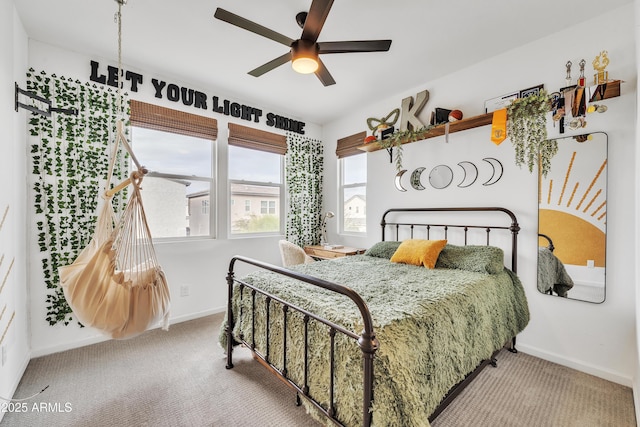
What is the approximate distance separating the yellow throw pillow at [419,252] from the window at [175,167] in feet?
7.15

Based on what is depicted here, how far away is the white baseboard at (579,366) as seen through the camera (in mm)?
1960

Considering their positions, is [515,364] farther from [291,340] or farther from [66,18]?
[66,18]

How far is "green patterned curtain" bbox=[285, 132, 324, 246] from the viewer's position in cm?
397

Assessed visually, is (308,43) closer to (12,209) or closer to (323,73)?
(323,73)

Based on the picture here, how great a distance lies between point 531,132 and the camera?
90.5 inches

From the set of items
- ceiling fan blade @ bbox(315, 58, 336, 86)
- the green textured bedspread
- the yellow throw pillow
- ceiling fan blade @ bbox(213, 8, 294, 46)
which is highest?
ceiling fan blade @ bbox(213, 8, 294, 46)

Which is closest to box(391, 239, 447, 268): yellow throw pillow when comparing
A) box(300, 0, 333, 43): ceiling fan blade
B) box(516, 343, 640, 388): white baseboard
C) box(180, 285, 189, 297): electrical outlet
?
box(516, 343, 640, 388): white baseboard

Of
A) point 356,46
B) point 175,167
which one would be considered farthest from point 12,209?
point 356,46

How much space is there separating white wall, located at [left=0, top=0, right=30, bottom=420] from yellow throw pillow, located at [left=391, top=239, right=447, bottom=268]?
2851mm

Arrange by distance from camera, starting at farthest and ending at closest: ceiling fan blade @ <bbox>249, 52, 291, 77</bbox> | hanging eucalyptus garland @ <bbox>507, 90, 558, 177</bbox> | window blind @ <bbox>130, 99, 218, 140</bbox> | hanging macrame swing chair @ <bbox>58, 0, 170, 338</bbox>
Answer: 1. window blind @ <bbox>130, 99, 218, 140</bbox>
2. hanging eucalyptus garland @ <bbox>507, 90, 558, 177</bbox>
3. ceiling fan blade @ <bbox>249, 52, 291, 77</bbox>
4. hanging macrame swing chair @ <bbox>58, 0, 170, 338</bbox>

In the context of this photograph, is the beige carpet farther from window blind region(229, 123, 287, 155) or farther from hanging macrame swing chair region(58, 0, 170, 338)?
window blind region(229, 123, 287, 155)

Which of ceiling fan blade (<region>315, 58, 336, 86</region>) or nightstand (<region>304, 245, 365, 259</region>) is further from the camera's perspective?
nightstand (<region>304, 245, 365, 259</region>)

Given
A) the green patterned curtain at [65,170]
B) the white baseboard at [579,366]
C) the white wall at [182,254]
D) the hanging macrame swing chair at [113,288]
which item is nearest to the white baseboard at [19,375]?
the white wall at [182,254]

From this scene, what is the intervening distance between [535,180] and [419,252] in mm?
1123
